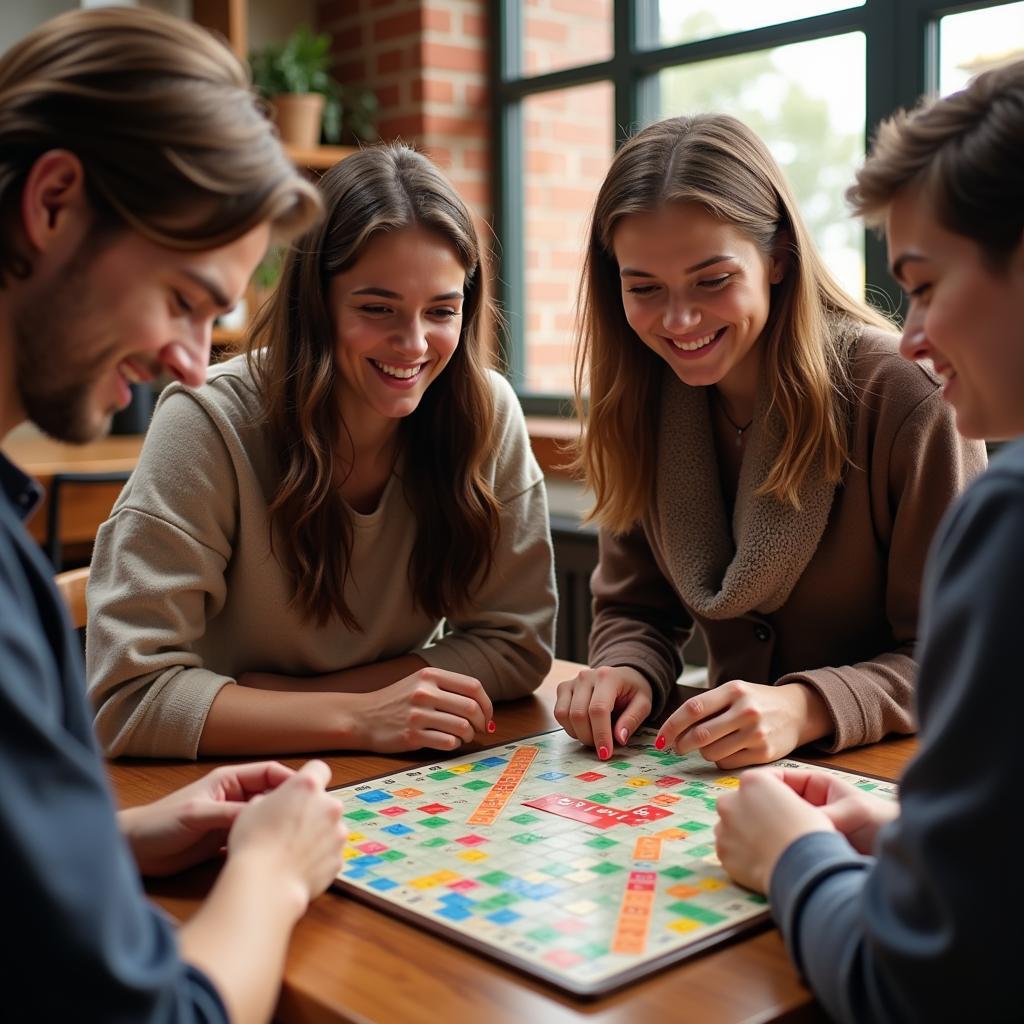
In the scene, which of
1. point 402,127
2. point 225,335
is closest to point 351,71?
point 402,127

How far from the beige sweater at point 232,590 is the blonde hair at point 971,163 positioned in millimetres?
844

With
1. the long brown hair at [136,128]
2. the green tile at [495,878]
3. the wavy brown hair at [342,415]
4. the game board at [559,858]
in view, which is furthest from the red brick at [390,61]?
the green tile at [495,878]

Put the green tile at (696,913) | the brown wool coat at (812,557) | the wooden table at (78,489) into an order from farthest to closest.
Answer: the wooden table at (78,489)
the brown wool coat at (812,557)
the green tile at (696,913)

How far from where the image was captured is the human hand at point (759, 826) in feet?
3.34

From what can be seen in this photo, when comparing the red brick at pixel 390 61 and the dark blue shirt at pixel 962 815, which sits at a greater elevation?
the red brick at pixel 390 61

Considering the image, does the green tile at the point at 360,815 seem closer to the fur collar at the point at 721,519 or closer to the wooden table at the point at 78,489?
the fur collar at the point at 721,519

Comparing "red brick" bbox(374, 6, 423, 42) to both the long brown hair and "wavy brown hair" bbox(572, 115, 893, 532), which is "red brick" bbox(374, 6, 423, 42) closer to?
"wavy brown hair" bbox(572, 115, 893, 532)

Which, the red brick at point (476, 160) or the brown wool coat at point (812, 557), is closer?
the brown wool coat at point (812, 557)

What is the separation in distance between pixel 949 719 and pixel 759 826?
0.31m

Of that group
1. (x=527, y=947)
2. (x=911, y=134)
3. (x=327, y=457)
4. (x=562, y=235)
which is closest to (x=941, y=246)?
(x=911, y=134)

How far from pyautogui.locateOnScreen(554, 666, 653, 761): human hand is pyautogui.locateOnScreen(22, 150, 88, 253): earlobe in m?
0.80

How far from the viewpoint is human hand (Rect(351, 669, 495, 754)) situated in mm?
1420

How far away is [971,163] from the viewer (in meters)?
0.94

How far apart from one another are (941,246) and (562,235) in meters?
2.97
